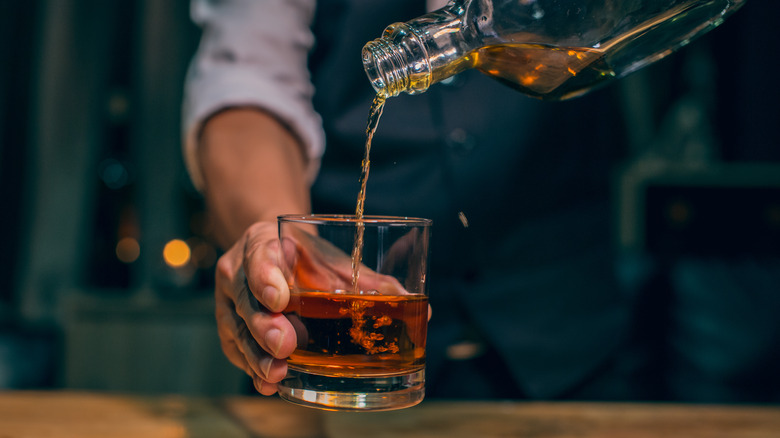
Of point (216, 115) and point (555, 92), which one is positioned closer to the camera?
point (555, 92)

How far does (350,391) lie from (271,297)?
0.12 meters

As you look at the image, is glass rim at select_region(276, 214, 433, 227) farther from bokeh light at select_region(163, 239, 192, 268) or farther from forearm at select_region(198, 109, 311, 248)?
bokeh light at select_region(163, 239, 192, 268)

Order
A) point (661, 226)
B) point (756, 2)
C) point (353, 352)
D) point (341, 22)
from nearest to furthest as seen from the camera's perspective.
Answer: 1. point (353, 352)
2. point (341, 22)
3. point (756, 2)
4. point (661, 226)

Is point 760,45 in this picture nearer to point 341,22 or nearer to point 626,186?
point 626,186

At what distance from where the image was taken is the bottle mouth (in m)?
0.63

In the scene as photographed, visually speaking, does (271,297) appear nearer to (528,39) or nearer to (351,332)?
(351,332)

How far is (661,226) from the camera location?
2369mm

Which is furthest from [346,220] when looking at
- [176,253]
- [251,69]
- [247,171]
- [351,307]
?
[176,253]

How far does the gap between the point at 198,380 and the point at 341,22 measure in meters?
1.76

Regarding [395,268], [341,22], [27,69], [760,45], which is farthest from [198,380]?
[760,45]

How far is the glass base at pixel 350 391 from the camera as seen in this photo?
0.61 meters

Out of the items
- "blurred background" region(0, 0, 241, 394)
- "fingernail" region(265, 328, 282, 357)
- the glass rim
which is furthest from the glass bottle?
"blurred background" region(0, 0, 241, 394)

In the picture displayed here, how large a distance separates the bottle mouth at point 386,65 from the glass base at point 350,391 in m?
0.29

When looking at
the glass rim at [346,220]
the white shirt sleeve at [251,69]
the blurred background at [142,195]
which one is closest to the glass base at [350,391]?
the glass rim at [346,220]
